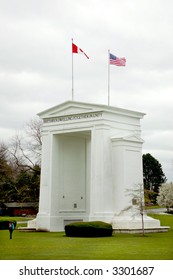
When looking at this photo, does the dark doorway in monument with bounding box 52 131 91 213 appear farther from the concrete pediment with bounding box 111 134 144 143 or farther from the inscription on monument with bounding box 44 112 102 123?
the concrete pediment with bounding box 111 134 144 143

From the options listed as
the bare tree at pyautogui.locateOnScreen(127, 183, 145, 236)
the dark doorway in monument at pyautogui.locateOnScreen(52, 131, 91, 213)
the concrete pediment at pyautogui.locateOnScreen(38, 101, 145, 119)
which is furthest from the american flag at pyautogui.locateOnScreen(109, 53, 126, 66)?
the bare tree at pyautogui.locateOnScreen(127, 183, 145, 236)

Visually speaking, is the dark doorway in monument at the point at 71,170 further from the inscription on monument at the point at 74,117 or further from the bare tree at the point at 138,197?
the bare tree at the point at 138,197

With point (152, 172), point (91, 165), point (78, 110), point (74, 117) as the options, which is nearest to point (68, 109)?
point (74, 117)

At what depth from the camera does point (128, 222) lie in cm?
3378

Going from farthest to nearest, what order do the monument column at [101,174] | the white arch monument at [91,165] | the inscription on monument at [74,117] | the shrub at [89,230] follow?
1. the inscription on monument at [74,117]
2. the white arch monument at [91,165]
3. the monument column at [101,174]
4. the shrub at [89,230]

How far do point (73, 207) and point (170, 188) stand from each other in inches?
2132

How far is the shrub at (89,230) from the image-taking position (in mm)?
29938

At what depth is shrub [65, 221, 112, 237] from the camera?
2994 cm

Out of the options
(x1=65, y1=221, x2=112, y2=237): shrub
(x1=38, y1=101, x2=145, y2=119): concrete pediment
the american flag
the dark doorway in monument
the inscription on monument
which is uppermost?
the american flag

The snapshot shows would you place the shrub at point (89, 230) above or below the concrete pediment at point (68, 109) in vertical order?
below

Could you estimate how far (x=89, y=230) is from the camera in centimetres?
2997

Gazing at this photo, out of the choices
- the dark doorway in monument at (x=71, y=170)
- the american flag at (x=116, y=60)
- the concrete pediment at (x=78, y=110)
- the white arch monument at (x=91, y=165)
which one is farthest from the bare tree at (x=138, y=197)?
the american flag at (x=116, y=60)
